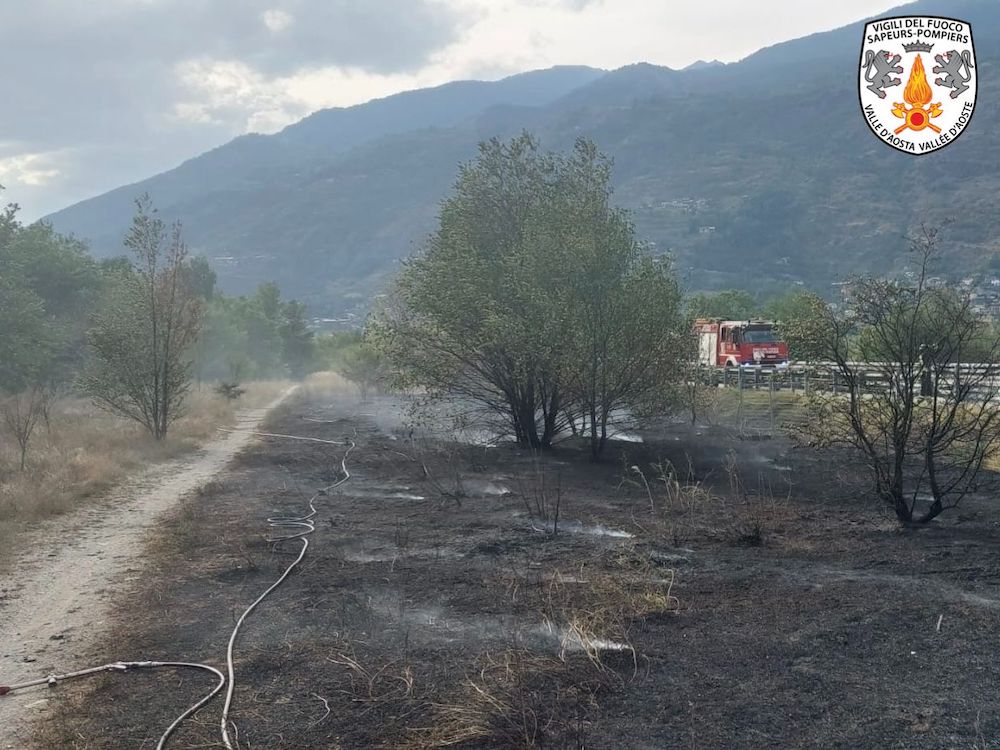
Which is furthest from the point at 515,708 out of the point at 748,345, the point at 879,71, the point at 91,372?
the point at 748,345

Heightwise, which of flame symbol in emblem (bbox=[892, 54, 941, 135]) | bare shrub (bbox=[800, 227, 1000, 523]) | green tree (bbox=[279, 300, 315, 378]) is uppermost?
flame symbol in emblem (bbox=[892, 54, 941, 135])

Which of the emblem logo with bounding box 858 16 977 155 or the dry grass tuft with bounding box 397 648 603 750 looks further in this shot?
the emblem logo with bounding box 858 16 977 155

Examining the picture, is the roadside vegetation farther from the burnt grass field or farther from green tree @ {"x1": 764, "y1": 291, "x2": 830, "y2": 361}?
green tree @ {"x1": 764, "y1": 291, "x2": 830, "y2": 361}

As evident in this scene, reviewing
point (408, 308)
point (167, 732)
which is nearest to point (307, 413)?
point (408, 308)

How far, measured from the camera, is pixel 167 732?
541cm

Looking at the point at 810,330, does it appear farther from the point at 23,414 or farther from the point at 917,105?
the point at 23,414

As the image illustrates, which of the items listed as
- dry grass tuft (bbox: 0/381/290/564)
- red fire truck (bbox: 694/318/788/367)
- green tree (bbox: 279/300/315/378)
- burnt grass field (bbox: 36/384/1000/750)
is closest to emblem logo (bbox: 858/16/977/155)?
burnt grass field (bbox: 36/384/1000/750)

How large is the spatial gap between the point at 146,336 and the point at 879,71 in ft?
64.3

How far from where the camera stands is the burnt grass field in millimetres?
5359

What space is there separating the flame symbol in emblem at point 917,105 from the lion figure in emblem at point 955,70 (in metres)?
0.46

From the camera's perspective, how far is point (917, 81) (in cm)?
1931

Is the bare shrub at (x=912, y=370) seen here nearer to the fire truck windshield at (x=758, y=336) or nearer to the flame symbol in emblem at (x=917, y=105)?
the flame symbol in emblem at (x=917, y=105)

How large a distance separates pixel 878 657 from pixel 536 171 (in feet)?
56.4

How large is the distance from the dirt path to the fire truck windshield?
108 feet
